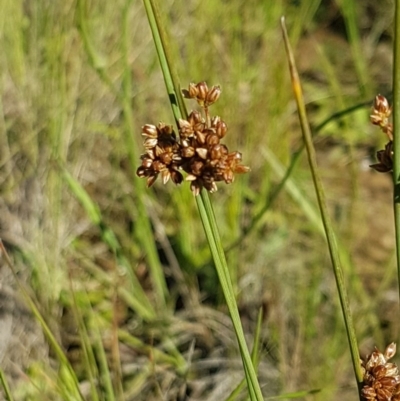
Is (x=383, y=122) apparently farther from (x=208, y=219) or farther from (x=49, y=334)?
(x=49, y=334)

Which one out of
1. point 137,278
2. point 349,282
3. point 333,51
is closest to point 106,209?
point 137,278

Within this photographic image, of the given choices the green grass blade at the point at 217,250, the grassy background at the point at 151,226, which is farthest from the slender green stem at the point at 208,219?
the grassy background at the point at 151,226

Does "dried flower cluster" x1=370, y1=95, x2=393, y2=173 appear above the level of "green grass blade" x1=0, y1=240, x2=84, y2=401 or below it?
above

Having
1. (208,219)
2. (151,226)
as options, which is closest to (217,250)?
(208,219)

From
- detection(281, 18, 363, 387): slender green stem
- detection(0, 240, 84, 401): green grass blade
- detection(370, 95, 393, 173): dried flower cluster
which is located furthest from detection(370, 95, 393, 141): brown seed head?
detection(0, 240, 84, 401): green grass blade

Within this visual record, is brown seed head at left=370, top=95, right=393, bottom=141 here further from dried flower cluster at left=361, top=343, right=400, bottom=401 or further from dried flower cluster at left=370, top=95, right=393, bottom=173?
dried flower cluster at left=361, top=343, right=400, bottom=401

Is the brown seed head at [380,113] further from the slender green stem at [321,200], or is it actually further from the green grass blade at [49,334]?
the green grass blade at [49,334]
